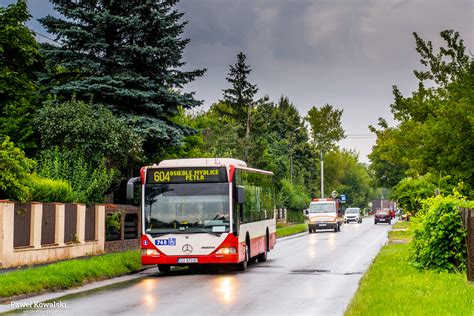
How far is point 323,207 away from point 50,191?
3592 centimetres

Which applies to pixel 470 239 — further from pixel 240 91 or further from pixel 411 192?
pixel 240 91

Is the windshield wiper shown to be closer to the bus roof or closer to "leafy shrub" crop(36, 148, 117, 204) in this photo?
the bus roof

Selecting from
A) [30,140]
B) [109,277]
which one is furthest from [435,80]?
[109,277]

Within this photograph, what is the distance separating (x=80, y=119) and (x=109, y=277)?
12616mm

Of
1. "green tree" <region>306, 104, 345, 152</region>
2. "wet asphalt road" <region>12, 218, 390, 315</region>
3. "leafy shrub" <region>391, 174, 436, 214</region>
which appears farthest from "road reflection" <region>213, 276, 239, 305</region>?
"green tree" <region>306, 104, 345, 152</region>

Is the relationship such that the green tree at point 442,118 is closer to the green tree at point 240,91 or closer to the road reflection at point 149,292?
the road reflection at point 149,292

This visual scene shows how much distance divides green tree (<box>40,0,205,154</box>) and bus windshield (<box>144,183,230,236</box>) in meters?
13.8

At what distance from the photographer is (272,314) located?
12773mm

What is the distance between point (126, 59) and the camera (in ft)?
120

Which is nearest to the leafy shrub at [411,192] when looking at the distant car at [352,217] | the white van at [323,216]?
the white van at [323,216]

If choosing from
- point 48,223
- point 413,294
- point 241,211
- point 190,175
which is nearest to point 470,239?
point 413,294

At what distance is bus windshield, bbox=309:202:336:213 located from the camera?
5909 centimetres

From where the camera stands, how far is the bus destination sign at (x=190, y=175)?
21703mm

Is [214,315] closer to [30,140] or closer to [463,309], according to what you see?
[463,309]
